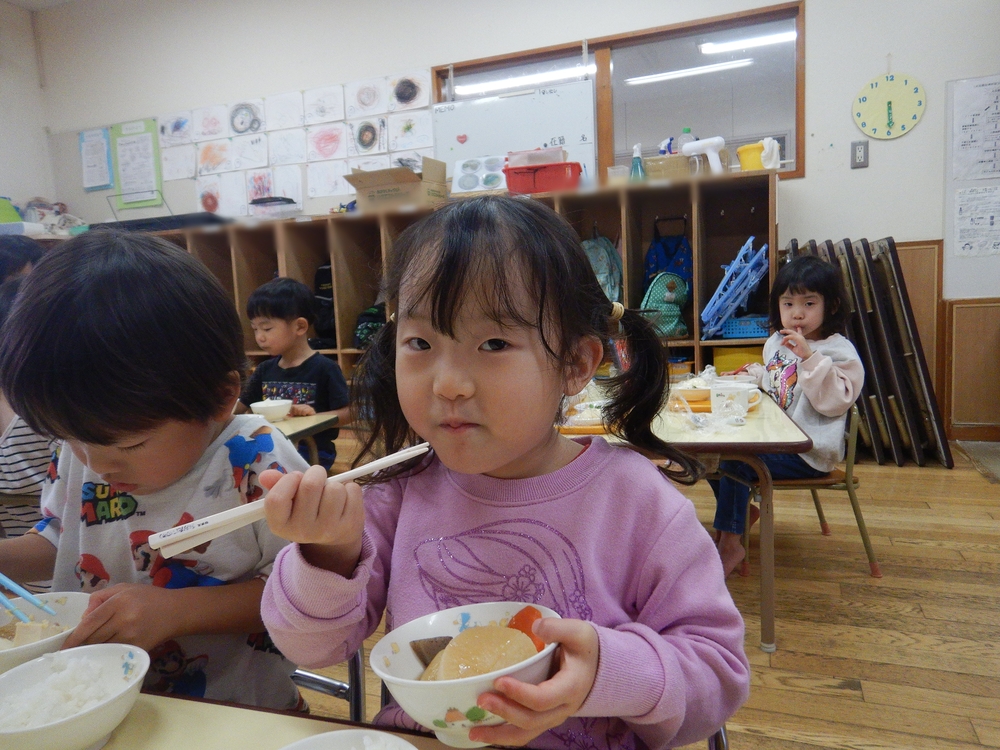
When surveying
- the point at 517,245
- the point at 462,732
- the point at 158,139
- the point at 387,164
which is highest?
the point at 158,139

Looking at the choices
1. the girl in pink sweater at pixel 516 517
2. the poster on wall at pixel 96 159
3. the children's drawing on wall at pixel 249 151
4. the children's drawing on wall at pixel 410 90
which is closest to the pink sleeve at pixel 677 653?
the girl in pink sweater at pixel 516 517

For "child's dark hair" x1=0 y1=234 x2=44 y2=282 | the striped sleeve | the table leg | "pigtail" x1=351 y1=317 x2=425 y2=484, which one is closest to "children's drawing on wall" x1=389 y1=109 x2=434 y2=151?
"child's dark hair" x1=0 y1=234 x2=44 y2=282

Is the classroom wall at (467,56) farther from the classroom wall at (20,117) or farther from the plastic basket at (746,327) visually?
the plastic basket at (746,327)

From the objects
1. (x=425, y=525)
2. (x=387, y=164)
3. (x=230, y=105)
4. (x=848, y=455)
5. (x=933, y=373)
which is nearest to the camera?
(x=425, y=525)

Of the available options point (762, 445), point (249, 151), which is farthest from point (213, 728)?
point (249, 151)

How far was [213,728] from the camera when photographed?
51cm

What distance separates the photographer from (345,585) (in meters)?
0.58

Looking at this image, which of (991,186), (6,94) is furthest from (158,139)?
(991,186)

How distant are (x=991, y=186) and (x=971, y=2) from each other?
1007 millimetres

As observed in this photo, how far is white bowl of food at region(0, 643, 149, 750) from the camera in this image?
0.47 meters

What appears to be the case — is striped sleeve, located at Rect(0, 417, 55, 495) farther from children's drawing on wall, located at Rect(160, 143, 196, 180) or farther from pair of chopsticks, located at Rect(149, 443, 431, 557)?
children's drawing on wall, located at Rect(160, 143, 196, 180)

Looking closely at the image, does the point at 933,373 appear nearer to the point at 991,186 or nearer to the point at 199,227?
the point at 991,186

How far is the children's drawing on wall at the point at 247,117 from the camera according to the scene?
196 inches

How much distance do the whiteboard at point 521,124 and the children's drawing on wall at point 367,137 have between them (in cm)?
45
